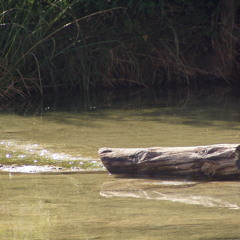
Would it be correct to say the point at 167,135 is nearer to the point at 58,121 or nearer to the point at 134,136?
the point at 134,136

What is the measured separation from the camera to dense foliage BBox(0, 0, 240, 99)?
9680mm

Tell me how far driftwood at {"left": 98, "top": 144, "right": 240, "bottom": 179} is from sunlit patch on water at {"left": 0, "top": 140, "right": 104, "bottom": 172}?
0.43 meters

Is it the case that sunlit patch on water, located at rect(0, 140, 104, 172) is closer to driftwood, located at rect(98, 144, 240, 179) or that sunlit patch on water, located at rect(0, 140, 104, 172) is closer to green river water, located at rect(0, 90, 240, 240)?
green river water, located at rect(0, 90, 240, 240)

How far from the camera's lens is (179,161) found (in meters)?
4.97

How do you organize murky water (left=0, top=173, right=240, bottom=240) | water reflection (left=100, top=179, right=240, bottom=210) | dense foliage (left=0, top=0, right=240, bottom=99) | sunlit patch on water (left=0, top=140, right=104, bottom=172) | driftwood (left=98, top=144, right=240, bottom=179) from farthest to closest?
1. dense foliage (left=0, top=0, right=240, bottom=99)
2. sunlit patch on water (left=0, top=140, right=104, bottom=172)
3. driftwood (left=98, top=144, right=240, bottom=179)
4. water reflection (left=100, top=179, right=240, bottom=210)
5. murky water (left=0, top=173, right=240, bottom=240)

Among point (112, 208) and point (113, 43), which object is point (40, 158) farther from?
point (113, 43)

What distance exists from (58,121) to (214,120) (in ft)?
5.70

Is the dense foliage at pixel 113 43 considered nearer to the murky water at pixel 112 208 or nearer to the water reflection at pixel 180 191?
the murky water at pixel 112 208

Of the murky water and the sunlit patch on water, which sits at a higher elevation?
the sunlit patch on water

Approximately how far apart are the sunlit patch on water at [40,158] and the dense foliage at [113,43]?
10.8 ft

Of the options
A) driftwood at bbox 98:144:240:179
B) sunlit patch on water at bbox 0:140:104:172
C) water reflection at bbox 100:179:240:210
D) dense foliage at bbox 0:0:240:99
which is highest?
dense foliage at bbox 0:0:240:99

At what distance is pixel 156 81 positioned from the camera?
36.6 feet

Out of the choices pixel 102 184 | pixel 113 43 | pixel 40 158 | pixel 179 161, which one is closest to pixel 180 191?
pixel 179 161

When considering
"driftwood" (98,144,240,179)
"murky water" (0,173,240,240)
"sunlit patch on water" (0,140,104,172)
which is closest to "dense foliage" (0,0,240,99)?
"sunlit patch on water" (0,140,104,172)
